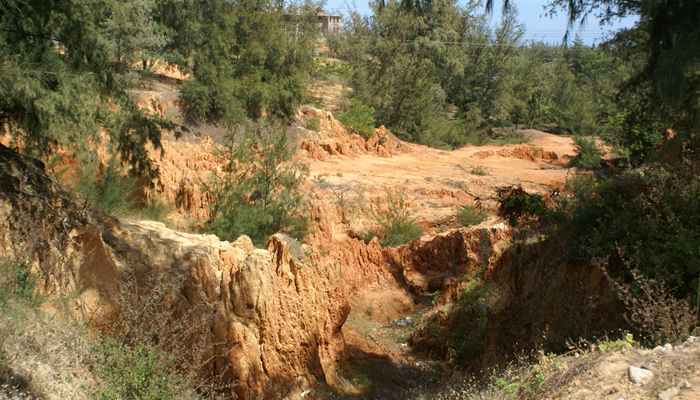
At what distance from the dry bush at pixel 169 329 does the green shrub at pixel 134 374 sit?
0.12 m

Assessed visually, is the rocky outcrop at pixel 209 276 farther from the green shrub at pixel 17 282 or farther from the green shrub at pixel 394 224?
the green shrub at pixel 394 224

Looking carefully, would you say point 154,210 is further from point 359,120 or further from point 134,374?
point 359,120

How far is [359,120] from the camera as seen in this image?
29516mm

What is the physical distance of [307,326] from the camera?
955 centimetres

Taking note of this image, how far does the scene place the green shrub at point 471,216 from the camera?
18.3 metres

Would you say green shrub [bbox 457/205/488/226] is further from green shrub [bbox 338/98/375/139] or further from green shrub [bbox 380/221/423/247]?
green shrub [bbox 338/98/375/139]

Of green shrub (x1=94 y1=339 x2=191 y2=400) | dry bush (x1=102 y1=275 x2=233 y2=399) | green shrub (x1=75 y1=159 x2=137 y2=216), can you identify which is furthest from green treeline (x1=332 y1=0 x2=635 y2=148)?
green shrub (x1=94 y1=339 x2=191 y2=400)

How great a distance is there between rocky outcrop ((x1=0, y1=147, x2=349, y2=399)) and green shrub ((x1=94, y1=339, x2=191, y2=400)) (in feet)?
3.06

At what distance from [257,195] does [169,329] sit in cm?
992

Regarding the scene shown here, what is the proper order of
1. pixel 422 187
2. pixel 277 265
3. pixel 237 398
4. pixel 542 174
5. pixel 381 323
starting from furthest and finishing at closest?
pixel 542 174 → pixel 422 187 → pixel 381 323 → pixel 277 265 → pixel 237 398

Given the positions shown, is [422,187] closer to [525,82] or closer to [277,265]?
[277,265]

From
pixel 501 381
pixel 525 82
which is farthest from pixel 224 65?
pixel 525 82

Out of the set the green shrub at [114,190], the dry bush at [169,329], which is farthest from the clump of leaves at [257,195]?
the dry bush at [169,329]

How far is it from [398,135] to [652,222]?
83.7 feet
